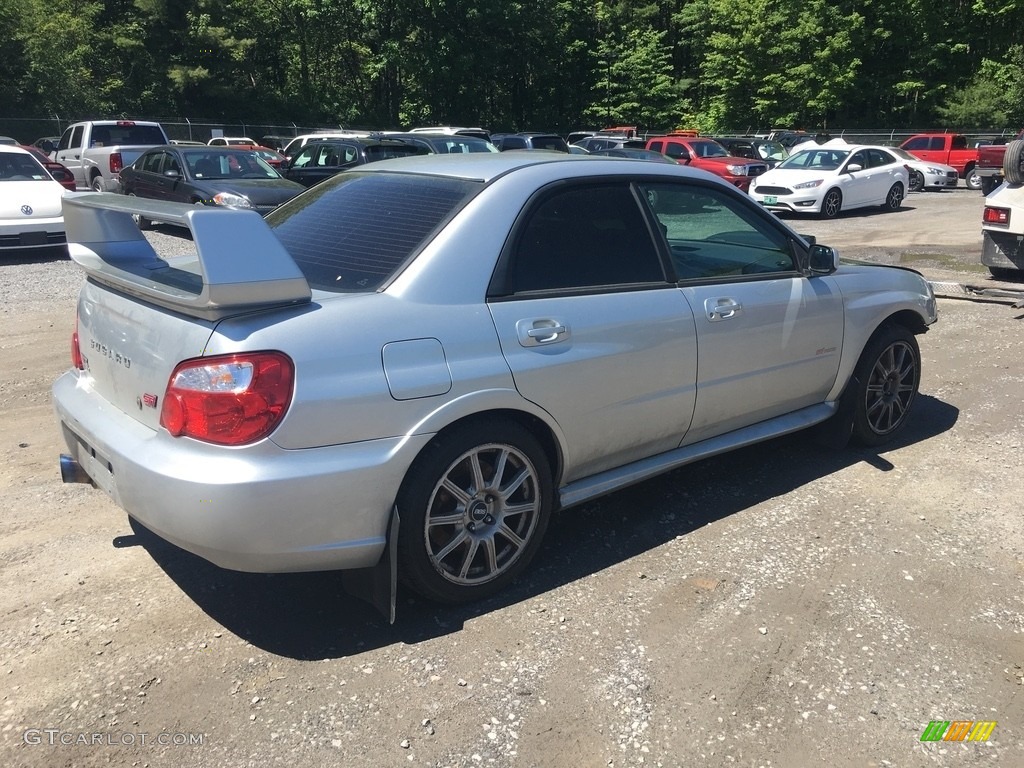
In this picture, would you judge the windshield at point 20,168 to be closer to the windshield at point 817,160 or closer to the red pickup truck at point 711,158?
the red pickup truck at point 711,158

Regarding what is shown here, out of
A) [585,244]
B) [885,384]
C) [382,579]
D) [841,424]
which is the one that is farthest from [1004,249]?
[382,579]

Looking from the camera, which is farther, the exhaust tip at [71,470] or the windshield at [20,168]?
the windshield at [20,168]

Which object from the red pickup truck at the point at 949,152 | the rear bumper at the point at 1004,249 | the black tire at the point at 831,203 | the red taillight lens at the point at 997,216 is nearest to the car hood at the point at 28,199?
the red taillight lens at the point at 997,216

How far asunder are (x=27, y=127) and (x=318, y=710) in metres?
34.5

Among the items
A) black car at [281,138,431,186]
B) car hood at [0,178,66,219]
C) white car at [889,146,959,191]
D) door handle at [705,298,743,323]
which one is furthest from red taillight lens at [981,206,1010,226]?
white car at [889,146,959,191]

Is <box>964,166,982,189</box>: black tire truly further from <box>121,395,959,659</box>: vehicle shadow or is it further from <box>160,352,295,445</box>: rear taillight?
<box>160,352,295,445</box>: rear taillight

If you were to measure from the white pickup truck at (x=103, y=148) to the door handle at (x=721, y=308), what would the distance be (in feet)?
52.7

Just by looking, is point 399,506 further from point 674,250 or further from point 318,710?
point 674,250

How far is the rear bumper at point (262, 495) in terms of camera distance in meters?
2.80

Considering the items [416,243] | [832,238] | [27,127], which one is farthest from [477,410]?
[27,127]

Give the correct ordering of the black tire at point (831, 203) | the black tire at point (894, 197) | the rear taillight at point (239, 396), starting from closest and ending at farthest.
Result: the rear taillight at point (239, 396) < the black tire at point (831, 203) < the black tire at point (894, 197)

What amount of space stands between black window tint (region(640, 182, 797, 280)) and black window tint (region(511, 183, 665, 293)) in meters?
0.17

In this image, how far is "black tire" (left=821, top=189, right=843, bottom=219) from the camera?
18.7 metres

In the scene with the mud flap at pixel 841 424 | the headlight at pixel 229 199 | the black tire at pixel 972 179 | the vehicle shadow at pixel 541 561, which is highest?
the headlight at pixel 229 199
